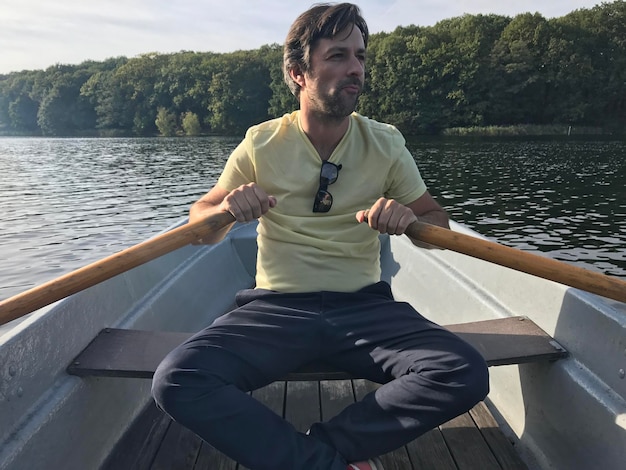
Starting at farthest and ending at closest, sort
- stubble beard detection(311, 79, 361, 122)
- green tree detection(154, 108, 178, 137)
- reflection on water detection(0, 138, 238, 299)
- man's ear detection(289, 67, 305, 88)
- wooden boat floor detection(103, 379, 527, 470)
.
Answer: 1. green tree detection(154, 108, 178, 137)
2. reflection on water detection(0, 138, 238, 299)
3. man's ear detection(289, 67, 305, 88)
4. stubble beard detection(311, 79, 361, 122)
5. wooden boat floor detection(103, 379, 527, 470)

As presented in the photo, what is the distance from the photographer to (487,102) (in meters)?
50.6

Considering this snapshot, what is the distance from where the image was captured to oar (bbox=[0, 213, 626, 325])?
5.65 feet

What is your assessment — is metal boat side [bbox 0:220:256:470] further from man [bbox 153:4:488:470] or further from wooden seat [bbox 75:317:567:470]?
man [bbox 153:4:488:470]

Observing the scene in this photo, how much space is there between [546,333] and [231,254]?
2786mm

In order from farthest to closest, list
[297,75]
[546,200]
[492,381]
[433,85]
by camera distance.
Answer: [433,85]
[546,200]
[492,381]
[297,75]

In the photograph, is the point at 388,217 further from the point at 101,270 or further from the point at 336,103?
the point at 101,270

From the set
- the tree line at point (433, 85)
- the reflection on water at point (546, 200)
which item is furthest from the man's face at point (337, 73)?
the tree line at point (433, 85)

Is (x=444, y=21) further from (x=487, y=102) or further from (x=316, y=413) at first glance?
(x=316, y=413)

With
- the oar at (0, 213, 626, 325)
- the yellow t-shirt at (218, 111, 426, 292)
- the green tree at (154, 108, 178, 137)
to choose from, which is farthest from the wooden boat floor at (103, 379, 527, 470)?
the green tree at (154, 108, 178, 137)

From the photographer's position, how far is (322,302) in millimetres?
2082

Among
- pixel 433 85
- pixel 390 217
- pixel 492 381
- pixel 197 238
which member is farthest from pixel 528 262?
pixel 433 85

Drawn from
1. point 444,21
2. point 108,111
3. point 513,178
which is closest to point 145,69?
point 108,111

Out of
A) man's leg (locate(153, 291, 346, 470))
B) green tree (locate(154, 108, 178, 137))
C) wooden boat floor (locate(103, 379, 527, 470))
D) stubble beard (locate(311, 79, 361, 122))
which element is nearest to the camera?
man's leg (locate(153, 291, 346, 470))

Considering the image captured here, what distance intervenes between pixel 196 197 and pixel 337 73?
14.7 metres
